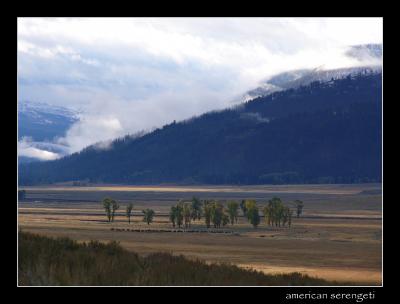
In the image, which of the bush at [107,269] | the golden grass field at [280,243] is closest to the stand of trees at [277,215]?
the golden grass field at [280,243]

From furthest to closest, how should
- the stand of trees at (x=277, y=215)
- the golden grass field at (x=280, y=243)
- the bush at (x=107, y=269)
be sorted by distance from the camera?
the stand of trees at (x=277, y=215) < the golden grass field at (x=280, y=243) < the bush at (x=107, y=269)

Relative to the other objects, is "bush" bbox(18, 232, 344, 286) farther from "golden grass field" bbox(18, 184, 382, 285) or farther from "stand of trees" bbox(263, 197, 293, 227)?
"stand of trees" bbox(263, 197, 293, 227)

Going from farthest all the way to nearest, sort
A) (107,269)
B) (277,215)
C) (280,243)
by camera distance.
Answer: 1. (277,215)
2. (280,243)
3. (107,269)

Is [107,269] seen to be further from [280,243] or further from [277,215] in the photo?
[277,215]

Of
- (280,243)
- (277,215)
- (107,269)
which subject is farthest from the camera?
(277,215)

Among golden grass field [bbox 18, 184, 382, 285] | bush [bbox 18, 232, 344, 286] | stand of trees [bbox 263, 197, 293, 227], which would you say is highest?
bush [bbox 18, 232, 344, 286]

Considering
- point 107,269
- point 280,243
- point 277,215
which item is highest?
point 107,269

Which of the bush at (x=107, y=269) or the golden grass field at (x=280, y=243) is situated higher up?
the bush at (x=107, y=269)

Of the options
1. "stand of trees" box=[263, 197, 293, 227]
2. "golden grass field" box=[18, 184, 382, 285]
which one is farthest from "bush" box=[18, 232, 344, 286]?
"stand of trees" box=[263, 197, 293, 227]

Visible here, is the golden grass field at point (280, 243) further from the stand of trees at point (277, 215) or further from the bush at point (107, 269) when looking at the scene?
the bush at point (107, 269)

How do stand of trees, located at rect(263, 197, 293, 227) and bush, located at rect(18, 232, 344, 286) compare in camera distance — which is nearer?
bush, located at rect(18, 232, 344, 286)

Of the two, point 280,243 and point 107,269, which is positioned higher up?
point 107,269

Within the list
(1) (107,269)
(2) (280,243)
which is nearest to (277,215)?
(2) (280,243)
